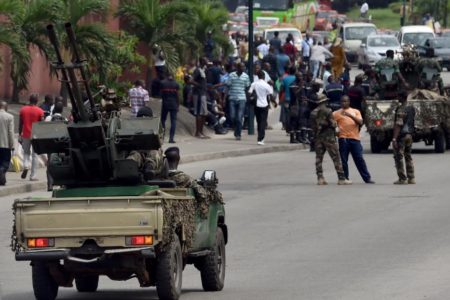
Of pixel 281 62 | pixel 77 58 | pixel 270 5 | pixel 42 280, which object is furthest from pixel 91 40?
pixel 270 5

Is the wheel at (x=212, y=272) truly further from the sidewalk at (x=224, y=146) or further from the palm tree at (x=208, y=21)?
the palm tree at (x=208, y=21)

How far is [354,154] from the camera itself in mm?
26562

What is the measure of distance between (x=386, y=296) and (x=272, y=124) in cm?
2821

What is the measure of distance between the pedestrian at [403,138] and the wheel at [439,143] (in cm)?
622

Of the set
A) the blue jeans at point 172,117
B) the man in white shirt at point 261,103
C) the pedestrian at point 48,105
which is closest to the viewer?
the pedestrian at point 48,105

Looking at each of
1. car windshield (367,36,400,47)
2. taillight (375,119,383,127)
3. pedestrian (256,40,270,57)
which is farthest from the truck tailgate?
car windshield (367,36,400,47)

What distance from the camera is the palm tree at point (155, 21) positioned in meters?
37.9

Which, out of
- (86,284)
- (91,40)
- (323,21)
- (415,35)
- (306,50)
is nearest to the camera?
(86,284)

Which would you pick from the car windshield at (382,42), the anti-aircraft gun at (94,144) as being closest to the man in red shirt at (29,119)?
the anti-aircraft gun at (94,144)

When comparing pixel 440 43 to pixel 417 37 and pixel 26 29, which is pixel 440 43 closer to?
pixel 417 37

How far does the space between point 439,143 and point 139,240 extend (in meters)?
20.8

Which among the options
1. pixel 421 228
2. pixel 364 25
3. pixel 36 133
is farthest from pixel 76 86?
pixel 364 25

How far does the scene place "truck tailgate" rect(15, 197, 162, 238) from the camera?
12.8m

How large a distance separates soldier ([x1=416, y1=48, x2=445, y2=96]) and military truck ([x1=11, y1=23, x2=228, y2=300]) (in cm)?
1964
